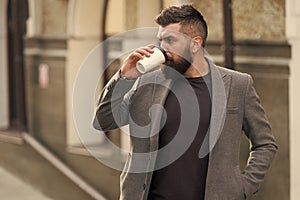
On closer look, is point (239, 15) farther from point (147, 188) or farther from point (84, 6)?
point (147, 188)

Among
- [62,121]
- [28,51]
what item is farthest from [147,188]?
[28,51]

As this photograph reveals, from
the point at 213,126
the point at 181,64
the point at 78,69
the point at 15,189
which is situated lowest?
the point at 15,189

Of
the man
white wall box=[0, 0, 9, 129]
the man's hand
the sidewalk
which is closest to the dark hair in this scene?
the man

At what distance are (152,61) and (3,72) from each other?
9939 mm

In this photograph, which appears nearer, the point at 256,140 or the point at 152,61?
the point at 152,61

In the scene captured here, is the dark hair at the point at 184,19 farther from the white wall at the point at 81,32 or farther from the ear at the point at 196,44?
the white wall at the point at 81,32

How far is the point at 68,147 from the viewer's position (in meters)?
10.5

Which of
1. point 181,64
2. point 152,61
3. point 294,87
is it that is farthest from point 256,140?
point 294,87

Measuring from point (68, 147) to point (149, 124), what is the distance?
22.6 feet

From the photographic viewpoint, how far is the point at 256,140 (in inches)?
149

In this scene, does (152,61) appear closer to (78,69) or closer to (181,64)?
(181,64)

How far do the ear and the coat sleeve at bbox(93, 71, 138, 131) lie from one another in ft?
0.97

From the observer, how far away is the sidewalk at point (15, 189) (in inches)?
415

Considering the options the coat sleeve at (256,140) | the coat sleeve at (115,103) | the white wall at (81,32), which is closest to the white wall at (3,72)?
the white wall at (81,32)
